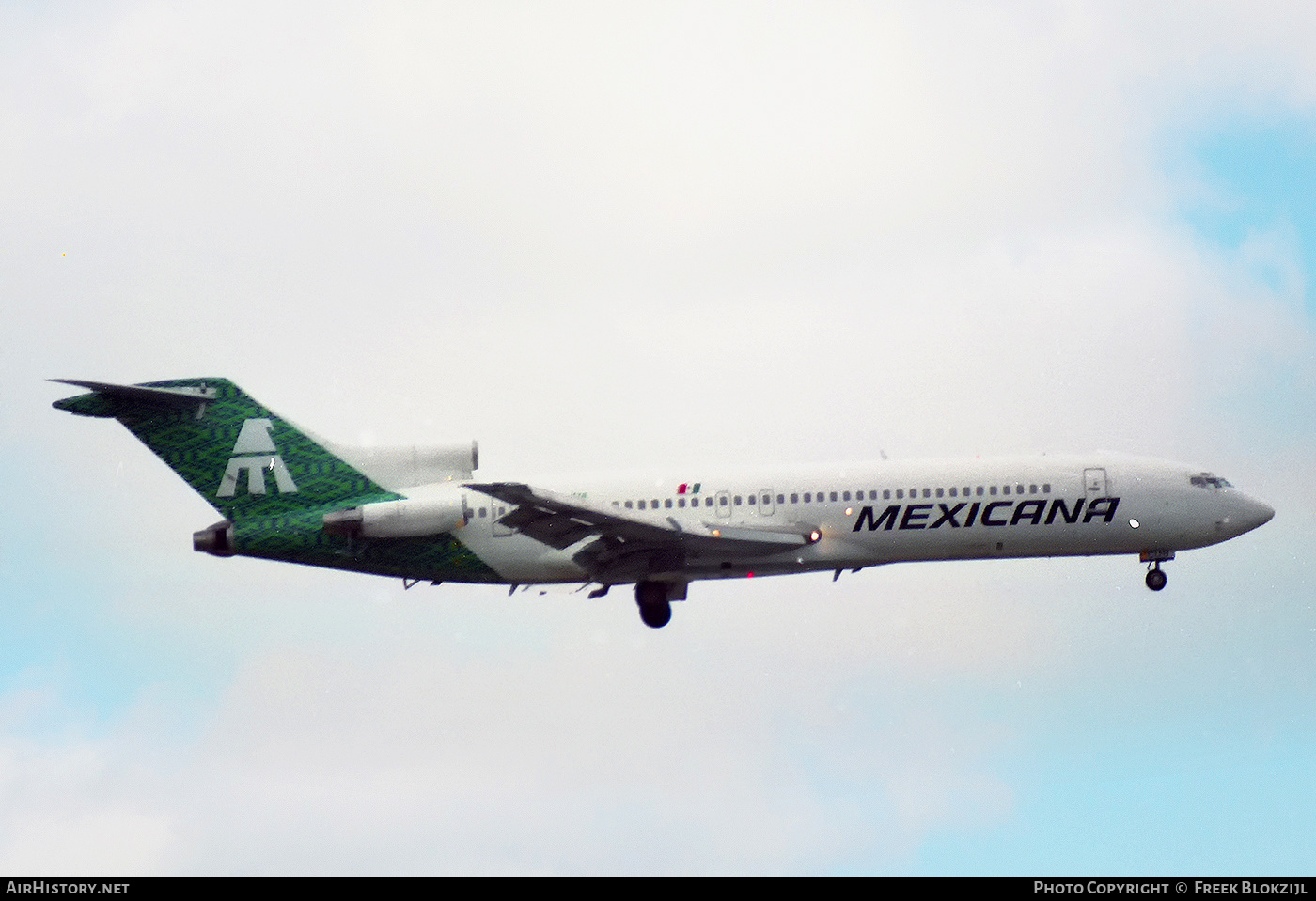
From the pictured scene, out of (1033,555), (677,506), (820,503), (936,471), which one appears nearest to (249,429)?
(677,506)

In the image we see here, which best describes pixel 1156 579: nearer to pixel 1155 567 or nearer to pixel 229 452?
pixel 1155 567

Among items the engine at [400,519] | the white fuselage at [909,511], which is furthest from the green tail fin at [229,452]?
the white fuselage at [909,511]

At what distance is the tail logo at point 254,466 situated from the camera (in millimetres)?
42562

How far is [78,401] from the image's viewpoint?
42.4 m

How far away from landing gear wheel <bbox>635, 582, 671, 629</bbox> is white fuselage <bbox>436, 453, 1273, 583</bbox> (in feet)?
1.90

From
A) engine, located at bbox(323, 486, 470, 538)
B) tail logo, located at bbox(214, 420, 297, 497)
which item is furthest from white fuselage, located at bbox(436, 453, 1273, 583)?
tail logo, located at bbox(214, 420, 297, 497)

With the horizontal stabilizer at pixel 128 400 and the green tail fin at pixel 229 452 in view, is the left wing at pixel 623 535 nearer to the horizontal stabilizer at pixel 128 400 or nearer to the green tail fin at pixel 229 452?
the green tail fin at pixel 229 452

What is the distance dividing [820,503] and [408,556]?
33.0 ft

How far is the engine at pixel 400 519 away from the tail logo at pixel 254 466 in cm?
195

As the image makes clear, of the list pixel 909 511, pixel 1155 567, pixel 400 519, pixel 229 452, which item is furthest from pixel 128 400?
pixel 1155 567

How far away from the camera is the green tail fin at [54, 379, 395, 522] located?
42469 millimetres

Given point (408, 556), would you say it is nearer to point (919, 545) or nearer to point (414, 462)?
point (414, 462)

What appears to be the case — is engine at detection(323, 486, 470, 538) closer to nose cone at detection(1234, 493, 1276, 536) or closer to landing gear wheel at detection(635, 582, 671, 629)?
landing gear wheel at detection(635, 582, 671, 629)

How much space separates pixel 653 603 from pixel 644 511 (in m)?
2.39
